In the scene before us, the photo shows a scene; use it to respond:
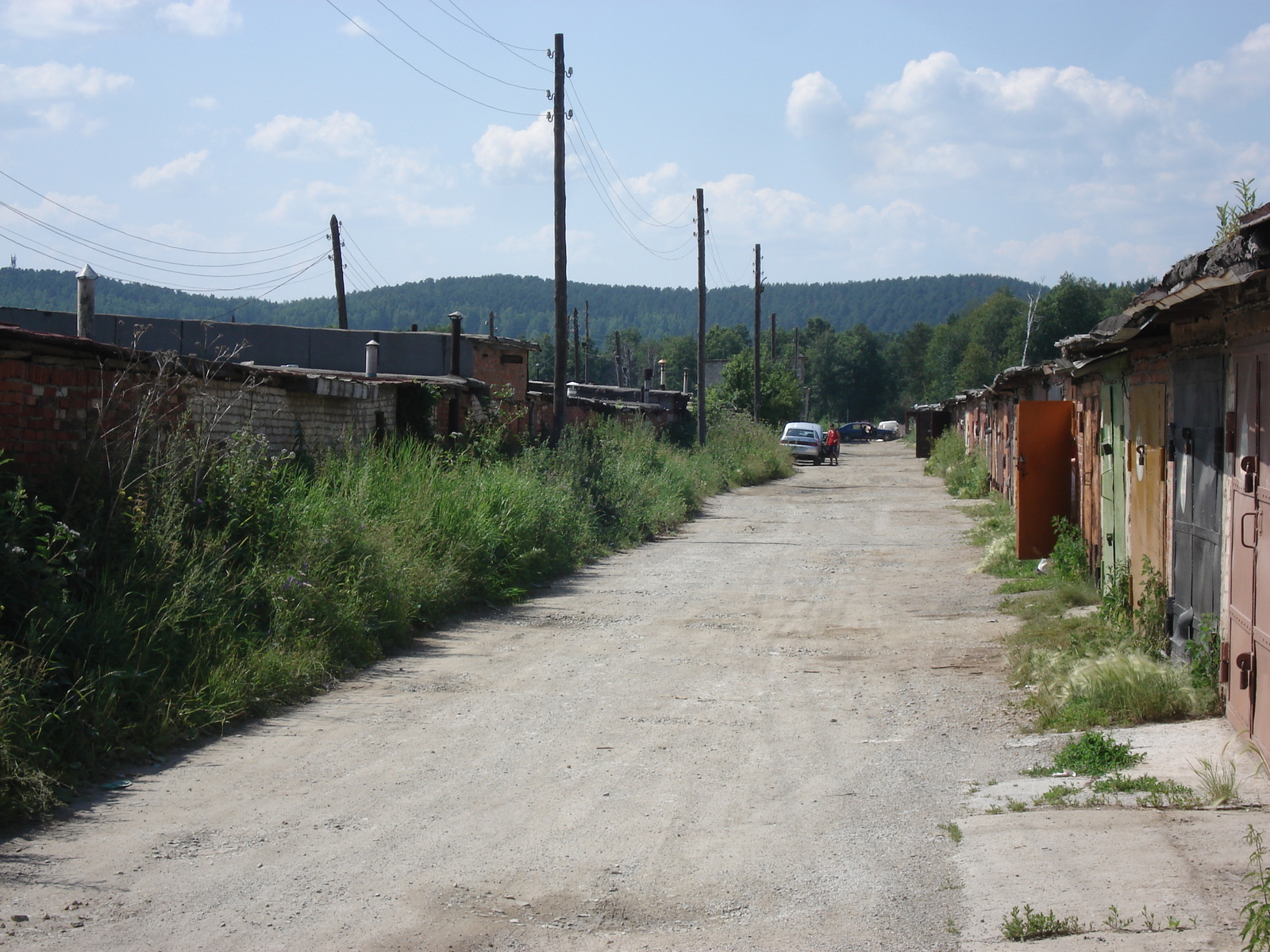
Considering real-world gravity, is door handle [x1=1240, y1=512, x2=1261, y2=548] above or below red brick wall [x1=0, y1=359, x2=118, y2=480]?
below

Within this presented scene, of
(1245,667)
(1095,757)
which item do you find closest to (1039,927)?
(1095,757)

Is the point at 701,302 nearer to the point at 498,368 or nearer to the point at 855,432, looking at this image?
the point at 498,368

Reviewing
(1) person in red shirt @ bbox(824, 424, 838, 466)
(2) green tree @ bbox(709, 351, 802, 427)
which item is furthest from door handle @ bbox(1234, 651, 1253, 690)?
(2) green tree @ bbox(709, 351, 802, 427)

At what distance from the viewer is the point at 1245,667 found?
5.82 metres

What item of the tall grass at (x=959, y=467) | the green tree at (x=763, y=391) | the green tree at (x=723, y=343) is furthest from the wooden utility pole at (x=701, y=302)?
the green tree at (x=723, y=343)

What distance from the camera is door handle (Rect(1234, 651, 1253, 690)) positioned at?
18.9 feet

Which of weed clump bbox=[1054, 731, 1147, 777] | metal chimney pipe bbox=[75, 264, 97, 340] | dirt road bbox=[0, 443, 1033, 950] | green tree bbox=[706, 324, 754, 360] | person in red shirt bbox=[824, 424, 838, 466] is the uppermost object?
green tree bbox=[706, 324, 754, 360]

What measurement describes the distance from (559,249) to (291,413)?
31.6ft

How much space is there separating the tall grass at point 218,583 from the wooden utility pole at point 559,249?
266 inches

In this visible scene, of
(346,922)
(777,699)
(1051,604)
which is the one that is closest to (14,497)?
(346,922)

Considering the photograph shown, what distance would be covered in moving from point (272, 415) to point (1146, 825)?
35.1 feet

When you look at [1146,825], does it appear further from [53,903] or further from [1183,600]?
[53,903]

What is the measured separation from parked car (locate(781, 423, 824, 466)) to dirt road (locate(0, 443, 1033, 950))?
Result: 130ft

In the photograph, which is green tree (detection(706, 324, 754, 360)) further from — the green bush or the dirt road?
the dirt road
